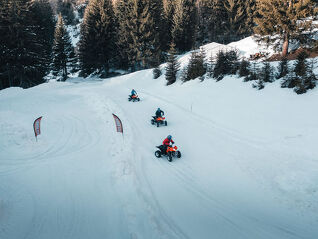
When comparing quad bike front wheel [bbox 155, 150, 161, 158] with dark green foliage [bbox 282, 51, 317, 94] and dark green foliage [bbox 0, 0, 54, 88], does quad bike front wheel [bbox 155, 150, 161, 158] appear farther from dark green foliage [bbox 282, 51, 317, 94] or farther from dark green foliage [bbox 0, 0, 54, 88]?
dark green foliage [bbox 0, 0, 54, 88]

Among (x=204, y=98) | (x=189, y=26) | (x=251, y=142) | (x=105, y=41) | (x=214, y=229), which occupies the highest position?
(x=189, y=26)

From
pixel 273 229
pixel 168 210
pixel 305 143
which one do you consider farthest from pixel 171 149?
pixel 305 143

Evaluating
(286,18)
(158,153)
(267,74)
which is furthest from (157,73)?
(158,153)

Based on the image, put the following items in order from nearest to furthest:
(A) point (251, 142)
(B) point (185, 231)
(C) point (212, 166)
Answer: (B) point (185, 231) → (C) point (212, 166) → (A) point (251, 142)

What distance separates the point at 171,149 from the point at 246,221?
13.3ft

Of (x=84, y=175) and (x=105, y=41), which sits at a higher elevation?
(x=105, y=41)

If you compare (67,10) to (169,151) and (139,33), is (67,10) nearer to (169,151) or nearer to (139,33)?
(139,33)

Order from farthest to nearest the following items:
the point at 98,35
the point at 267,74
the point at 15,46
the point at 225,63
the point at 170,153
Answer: the point at 98,35
the point at 15,46
the point at 225,63
the point at 267,74
the point at 170,153

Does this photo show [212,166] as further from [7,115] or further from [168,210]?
[7,115]

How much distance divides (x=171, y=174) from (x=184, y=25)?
39429 millimetres

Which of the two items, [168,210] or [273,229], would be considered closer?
[273,229]

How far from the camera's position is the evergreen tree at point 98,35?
3706cm

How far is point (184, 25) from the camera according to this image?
39969 millimetres

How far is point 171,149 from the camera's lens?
28.3ft
